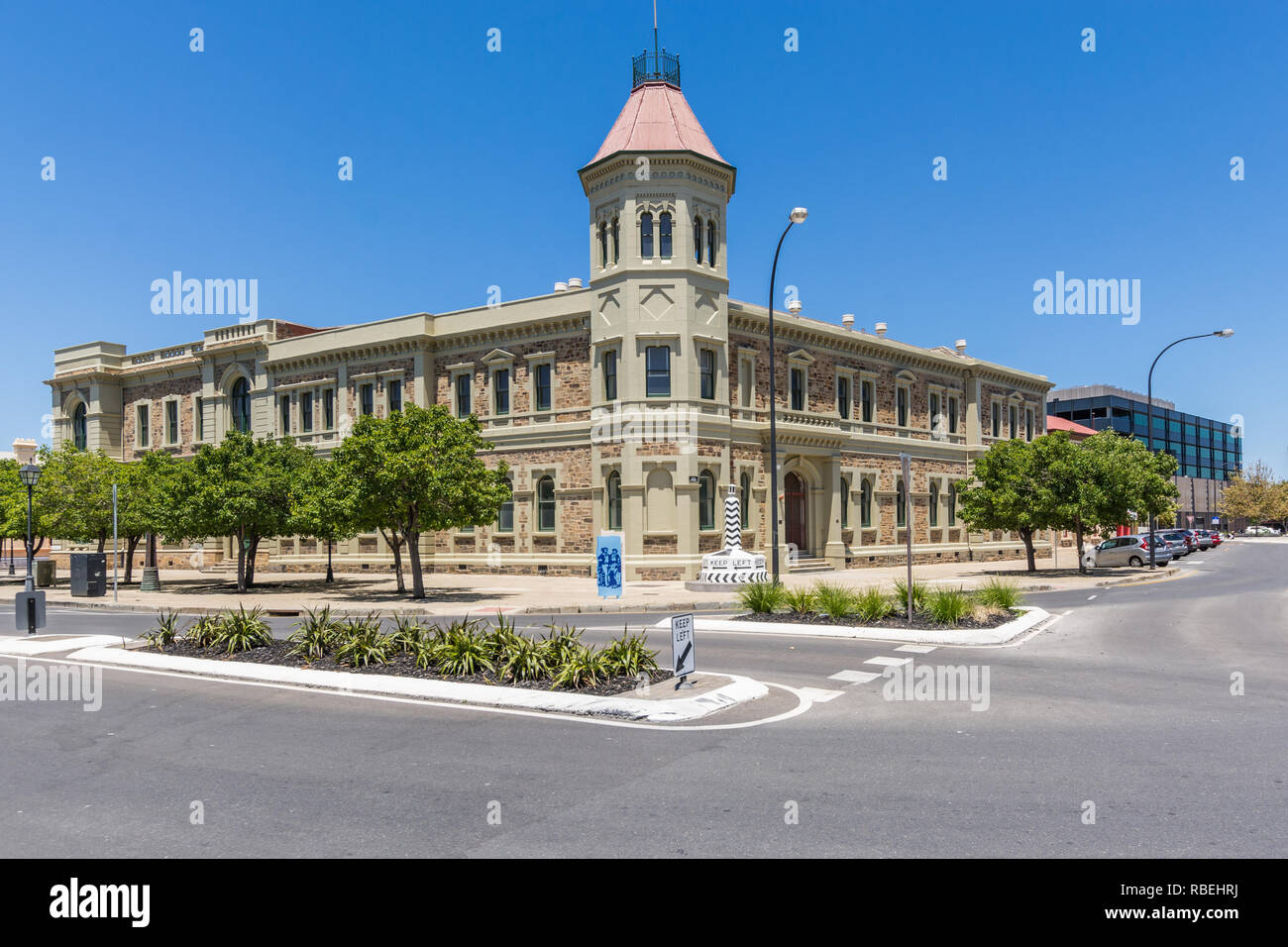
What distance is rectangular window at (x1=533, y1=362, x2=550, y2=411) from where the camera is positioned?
3425cm

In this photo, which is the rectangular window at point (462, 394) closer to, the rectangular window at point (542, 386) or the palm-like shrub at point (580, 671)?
the rectangular window at point (542, 386)

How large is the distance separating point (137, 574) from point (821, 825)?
4276 centimetres

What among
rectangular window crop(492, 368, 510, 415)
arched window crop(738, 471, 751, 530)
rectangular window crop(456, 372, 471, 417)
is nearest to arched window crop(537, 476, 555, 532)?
rectangular window crop(492, 368, 510, 415)

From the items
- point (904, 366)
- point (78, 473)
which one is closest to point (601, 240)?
point (904, 366)

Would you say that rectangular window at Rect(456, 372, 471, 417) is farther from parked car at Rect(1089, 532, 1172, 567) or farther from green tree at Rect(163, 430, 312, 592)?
parked car at Rect(1089, 532, 1172, 567)

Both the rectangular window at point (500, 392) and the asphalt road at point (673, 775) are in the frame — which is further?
the rectangular window at point (500, 392)

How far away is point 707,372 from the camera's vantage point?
32.1 metres

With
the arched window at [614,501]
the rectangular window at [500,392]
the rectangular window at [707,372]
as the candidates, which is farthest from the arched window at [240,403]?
the rectangular window at [707,372]

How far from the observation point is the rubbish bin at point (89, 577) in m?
28.3

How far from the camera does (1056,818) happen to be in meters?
6.07

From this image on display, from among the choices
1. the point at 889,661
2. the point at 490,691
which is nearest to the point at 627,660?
the point at 490,691

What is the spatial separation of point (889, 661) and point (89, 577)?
85.9ft

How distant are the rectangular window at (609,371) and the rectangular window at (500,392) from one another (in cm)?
513
